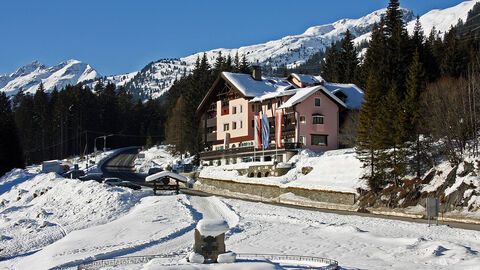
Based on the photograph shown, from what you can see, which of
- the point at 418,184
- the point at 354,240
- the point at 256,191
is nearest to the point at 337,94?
the point at 256,191

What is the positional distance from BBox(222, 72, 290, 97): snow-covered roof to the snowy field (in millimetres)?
32966

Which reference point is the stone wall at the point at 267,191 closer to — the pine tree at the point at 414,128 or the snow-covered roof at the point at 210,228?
the pine tree at the point at 414,128

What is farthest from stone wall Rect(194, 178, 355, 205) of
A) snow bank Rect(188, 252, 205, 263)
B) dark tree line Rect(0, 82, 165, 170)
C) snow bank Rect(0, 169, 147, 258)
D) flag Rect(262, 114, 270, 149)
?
dark tree line Rect(0, 82, 165, 170)

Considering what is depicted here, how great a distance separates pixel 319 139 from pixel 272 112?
341 inches

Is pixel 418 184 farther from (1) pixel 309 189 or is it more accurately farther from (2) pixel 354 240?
(2) pixel 354 240

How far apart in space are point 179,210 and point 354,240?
15.3 meters

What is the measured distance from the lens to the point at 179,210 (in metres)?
38.1

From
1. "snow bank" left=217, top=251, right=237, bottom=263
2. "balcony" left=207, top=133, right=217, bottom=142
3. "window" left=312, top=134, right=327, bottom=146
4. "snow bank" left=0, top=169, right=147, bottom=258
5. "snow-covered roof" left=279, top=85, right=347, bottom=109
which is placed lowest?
"snow bank" left=0, top=169, right=147, bottom=258

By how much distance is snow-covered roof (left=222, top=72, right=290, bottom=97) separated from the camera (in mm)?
76688

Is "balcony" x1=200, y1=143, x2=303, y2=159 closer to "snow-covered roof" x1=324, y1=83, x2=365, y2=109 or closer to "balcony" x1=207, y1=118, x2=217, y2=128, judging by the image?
"balcony" x1=207, y1=118, x2=217, y2=128

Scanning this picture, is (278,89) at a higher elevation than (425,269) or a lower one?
higher

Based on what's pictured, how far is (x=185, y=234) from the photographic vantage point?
2978 cm

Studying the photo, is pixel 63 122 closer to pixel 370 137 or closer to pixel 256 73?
pixel 256 73

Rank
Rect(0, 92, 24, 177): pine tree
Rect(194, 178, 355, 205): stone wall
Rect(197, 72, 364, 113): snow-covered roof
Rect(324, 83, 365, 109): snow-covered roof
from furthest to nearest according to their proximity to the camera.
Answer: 1. Rect(0, 92, 24, 177): pine tree
2. Rect(324, 83, 365, 109): snow-covered roof
3. Rect(197, 72, 364, 113): snow-covered roof
4. Rect(194, 178, 355, 205): stone wall
